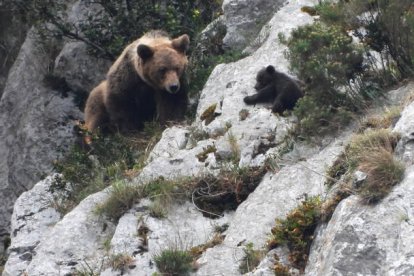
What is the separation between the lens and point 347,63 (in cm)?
934

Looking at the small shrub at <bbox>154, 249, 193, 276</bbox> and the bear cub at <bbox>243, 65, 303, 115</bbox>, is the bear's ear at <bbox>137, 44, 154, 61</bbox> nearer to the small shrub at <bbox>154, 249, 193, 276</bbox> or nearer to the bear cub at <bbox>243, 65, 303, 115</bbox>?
the bear cub at <bbox>243, 65, 303, 115</bbox>

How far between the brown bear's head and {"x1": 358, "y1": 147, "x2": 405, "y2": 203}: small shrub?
534 cm

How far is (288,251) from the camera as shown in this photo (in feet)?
24.2

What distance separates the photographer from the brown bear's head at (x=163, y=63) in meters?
12.3

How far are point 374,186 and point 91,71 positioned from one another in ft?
30.6

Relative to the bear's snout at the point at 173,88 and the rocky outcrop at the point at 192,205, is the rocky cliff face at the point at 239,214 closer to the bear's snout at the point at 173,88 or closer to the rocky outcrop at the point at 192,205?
the rocky outcrop at the point at 192,205

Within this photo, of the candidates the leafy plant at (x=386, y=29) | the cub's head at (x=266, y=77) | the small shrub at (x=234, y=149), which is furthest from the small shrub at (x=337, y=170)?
the cub's head at (x=266, y=77)

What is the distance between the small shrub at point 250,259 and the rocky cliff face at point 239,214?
7 centimetres

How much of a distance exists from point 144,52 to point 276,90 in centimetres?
276

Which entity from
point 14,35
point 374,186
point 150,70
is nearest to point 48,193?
point 150,70

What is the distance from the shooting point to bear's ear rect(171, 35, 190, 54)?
12.7 meters

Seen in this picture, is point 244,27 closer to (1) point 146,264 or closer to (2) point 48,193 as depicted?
(2) point 48,193

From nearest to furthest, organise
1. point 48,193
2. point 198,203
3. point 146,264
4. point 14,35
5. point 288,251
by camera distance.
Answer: point 288,251
point 146,264
point 198,203
point 48,193
point 14,35

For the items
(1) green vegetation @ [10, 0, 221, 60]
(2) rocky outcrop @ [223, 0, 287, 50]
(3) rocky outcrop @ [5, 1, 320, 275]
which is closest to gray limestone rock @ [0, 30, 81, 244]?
(1) green vegetation @ [10, 0, 221, 60]
